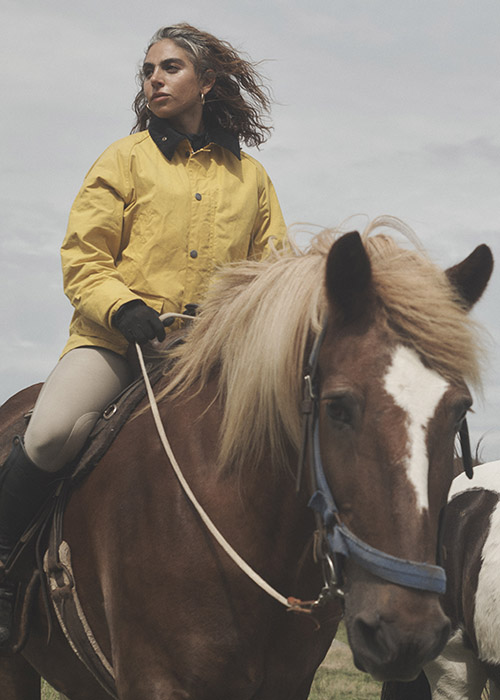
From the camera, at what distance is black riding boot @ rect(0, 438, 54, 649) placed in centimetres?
356

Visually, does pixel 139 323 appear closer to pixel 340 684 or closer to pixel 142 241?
pixel 142 241

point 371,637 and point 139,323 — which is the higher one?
point 139,323

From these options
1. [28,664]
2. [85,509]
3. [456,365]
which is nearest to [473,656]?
[28,664]

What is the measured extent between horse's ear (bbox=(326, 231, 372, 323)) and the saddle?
98 cm

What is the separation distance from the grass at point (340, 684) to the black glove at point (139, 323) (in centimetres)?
505

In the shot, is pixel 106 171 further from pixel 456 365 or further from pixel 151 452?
pixel 456 365

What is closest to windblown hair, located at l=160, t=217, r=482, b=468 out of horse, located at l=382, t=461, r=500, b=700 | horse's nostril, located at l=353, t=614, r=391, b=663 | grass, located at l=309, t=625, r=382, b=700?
horse's nostril, located at l=353, t=614, r=391, b=663

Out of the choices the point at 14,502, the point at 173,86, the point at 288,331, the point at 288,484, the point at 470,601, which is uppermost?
the point at 173,86

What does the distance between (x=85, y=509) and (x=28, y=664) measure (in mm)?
1608

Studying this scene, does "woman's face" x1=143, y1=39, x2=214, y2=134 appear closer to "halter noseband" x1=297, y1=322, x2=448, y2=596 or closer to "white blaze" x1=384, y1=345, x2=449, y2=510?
"halter noseband" x1=297, y1=322, x2=448, y2=596

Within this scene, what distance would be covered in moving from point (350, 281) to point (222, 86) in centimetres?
207

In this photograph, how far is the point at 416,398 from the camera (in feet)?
7.97

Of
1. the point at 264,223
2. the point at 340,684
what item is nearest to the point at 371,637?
the point at 264,223

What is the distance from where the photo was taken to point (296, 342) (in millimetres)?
2703
